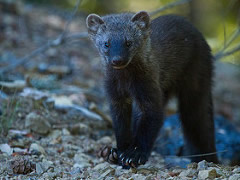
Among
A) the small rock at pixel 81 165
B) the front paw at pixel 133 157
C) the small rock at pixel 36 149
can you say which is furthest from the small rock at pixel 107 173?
the small rock at pixel 36 149

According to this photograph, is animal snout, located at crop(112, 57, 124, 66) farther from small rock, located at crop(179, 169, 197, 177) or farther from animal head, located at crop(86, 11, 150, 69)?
small rock, located at crop(179, 169, 197, 177)

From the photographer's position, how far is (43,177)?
414cm

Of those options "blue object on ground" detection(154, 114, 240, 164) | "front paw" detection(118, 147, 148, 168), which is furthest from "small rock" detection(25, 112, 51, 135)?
"blue object on ground" detection(154, 114, 240, 164)

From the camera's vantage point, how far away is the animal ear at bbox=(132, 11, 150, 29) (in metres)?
5.07

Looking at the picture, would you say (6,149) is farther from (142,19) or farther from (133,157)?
(142,19)

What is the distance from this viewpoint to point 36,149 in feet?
16.3

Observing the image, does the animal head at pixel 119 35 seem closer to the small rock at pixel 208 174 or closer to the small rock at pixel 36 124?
the small rock at pixel 36 124

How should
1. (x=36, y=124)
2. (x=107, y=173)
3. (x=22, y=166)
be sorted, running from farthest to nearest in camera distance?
(x=36, y=124) < (x=22, y=166) < (x=107, y=173)

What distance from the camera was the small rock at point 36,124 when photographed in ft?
18.5

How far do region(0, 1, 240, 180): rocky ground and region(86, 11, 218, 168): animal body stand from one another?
52 centimetres

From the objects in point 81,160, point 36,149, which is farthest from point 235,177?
point 36,149

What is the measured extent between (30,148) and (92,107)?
6.36 ft

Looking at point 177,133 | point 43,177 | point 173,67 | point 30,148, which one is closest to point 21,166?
point 43,177

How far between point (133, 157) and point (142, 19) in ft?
6.44
